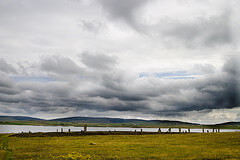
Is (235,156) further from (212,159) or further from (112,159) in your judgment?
Answer: (112,159)

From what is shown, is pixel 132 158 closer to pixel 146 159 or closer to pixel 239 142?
pixel 146 159

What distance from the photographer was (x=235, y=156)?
1000 inches

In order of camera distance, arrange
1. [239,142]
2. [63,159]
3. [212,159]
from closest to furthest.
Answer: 1. [212,159]
2. [63,159]
3. [239,142]

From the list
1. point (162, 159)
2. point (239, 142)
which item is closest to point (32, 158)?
point (162, 159)

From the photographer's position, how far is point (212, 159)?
961 inches

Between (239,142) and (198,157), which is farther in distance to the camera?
(239,142)

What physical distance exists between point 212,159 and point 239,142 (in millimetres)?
14951

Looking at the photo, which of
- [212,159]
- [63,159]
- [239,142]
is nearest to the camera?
[212,159]

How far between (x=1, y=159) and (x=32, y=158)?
3.37m

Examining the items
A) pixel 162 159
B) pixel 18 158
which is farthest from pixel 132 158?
pixel 18 158

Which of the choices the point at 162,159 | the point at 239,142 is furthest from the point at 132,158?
the point at 239,142

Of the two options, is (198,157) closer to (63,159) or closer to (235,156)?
(235,156)

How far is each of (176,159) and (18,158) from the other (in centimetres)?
1798

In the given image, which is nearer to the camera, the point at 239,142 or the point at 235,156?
the point at 235,156
